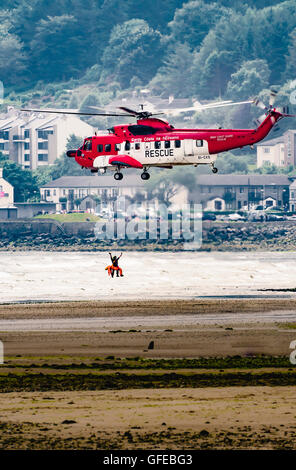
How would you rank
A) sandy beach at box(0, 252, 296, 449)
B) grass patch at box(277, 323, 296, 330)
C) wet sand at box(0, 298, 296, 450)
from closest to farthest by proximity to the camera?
wet sand at box(0, 298, 296, 450)
sandy beach at box(0, 252, 296, 449)
grass patch at box(277, 323, 296, 330)

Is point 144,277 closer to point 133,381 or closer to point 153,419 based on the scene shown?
point 133,381

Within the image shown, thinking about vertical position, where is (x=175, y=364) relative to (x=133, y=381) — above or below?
above

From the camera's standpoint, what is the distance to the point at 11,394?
1715 inches

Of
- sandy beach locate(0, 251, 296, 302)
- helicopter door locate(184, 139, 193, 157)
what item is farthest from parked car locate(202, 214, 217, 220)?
helicopter door locate(184, 139, 193, 157)

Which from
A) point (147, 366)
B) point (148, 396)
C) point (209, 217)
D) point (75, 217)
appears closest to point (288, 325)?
point (147, 366)

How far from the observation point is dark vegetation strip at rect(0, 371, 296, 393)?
147ft

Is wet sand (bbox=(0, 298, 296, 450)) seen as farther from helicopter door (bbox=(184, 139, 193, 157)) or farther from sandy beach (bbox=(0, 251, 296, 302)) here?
sandy beach (bbox=(0, 251, 296, 302))

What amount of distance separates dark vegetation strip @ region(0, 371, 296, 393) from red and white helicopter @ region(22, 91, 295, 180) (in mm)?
23845

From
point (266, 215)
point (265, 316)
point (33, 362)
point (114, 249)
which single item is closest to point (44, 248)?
point (114, 249)

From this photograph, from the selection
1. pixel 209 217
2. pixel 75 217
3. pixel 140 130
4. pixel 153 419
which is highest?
pixel 140 130

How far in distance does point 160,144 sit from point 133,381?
27749 mm

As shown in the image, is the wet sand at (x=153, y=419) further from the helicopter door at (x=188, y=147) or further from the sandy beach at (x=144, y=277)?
the sandy beach at (x=144, y=277)

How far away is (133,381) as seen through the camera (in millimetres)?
45844
